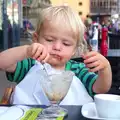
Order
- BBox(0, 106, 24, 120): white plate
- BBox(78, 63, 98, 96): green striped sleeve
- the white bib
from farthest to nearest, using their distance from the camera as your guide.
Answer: BBox(78, 63, 98, 96): green striped sleeve, the white bib, BBox(0, 106, 24, 120): white plate

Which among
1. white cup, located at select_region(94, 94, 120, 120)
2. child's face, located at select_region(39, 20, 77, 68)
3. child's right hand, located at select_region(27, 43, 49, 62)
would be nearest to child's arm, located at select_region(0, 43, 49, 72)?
child's right hand, located at select_region(27, 43, 49, 62)

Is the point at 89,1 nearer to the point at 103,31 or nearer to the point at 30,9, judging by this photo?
the point at 30,9

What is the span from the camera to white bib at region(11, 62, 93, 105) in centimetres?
121

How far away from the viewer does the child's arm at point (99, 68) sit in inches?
42.9

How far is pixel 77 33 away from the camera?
1319 mm

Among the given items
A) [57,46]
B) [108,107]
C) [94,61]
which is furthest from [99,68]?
[108,107]

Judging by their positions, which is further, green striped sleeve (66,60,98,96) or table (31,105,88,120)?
green striped sleeve (66,60,98,96)

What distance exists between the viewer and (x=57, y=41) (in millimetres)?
1251

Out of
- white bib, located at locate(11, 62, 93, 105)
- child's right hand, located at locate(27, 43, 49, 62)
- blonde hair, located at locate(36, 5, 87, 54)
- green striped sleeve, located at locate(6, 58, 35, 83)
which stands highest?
blonde hair, located at locate(36, 5, 87, 54)

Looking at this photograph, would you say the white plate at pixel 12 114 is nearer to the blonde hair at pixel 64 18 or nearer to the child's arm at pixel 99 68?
the child's arm at pixel 99 68

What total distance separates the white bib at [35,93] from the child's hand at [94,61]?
166mm

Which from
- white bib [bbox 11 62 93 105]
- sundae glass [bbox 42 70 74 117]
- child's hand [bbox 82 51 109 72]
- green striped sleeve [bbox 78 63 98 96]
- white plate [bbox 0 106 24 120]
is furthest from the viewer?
green striped sleeve [bbox 78 63 98 96]

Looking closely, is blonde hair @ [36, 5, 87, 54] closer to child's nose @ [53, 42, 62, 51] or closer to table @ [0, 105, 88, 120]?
child's nose @ [53, 42, 62, 51]

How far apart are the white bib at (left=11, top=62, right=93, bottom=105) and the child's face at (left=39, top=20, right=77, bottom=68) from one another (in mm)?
70
